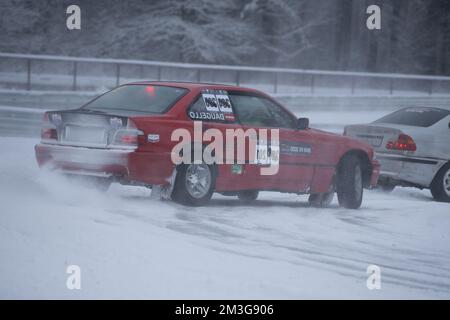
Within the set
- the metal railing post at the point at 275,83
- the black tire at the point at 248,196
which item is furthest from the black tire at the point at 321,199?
the metal railing post at the point at 275,83

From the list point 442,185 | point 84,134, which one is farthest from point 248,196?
point 442,185

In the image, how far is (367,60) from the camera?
135 ft

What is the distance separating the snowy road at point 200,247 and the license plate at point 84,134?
0.48 m

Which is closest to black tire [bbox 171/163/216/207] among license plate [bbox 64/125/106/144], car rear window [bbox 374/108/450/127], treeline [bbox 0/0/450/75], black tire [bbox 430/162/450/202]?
license plate [bbox 64/125/106/144]

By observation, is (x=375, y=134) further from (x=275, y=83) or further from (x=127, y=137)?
(x=275, y=83)

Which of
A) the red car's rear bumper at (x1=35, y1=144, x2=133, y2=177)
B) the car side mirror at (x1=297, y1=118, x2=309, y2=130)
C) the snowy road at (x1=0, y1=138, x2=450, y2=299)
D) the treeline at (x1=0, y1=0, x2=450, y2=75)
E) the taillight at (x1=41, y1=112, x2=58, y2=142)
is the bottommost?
the snowy road at (x1=0, y1=138, x2=450, y2=299)

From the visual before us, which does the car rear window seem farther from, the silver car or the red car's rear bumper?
the red car's rear bumper

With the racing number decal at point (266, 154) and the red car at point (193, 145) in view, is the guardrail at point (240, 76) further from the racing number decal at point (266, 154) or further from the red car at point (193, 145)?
the racing number decal at point (266, 154)

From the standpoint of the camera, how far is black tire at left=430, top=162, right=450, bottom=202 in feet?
46.1

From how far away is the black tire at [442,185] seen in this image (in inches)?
553

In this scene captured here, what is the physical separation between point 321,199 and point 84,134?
3719 mm

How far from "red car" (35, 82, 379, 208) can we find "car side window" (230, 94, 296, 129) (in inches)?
0.6

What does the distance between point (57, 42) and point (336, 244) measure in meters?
29.9

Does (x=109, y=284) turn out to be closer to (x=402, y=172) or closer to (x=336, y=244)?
(x=336, y=244)
